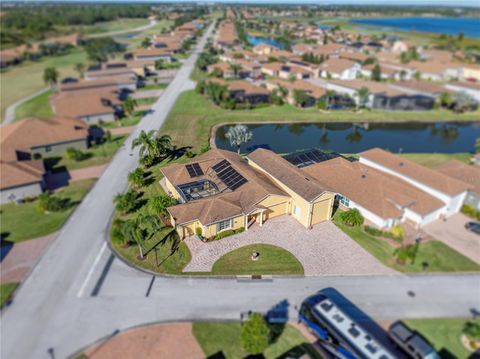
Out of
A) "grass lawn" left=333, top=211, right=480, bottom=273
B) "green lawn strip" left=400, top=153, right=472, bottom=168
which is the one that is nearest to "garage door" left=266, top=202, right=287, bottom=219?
"grass lawn" left=333, top=211, right=480, bottom=273

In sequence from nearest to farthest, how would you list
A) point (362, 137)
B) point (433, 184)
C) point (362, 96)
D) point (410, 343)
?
point (410, 343) < point (433, 184) < point (362, 137) < point (362, 96)

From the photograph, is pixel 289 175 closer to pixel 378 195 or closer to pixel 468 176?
pixel 378 195

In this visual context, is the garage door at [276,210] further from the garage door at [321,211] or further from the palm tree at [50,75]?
the palm tree at [50,75]

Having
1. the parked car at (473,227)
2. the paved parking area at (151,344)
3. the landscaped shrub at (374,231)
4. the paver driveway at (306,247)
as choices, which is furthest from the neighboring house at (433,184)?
the paved parking area at (151,344)

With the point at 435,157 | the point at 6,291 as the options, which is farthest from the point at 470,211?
the point at 6,291

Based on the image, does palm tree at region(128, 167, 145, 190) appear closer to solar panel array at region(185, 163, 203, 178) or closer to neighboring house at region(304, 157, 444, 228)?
solar panel array at region(185, 163, 203, 178)

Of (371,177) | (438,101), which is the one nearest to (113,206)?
(371,177)
